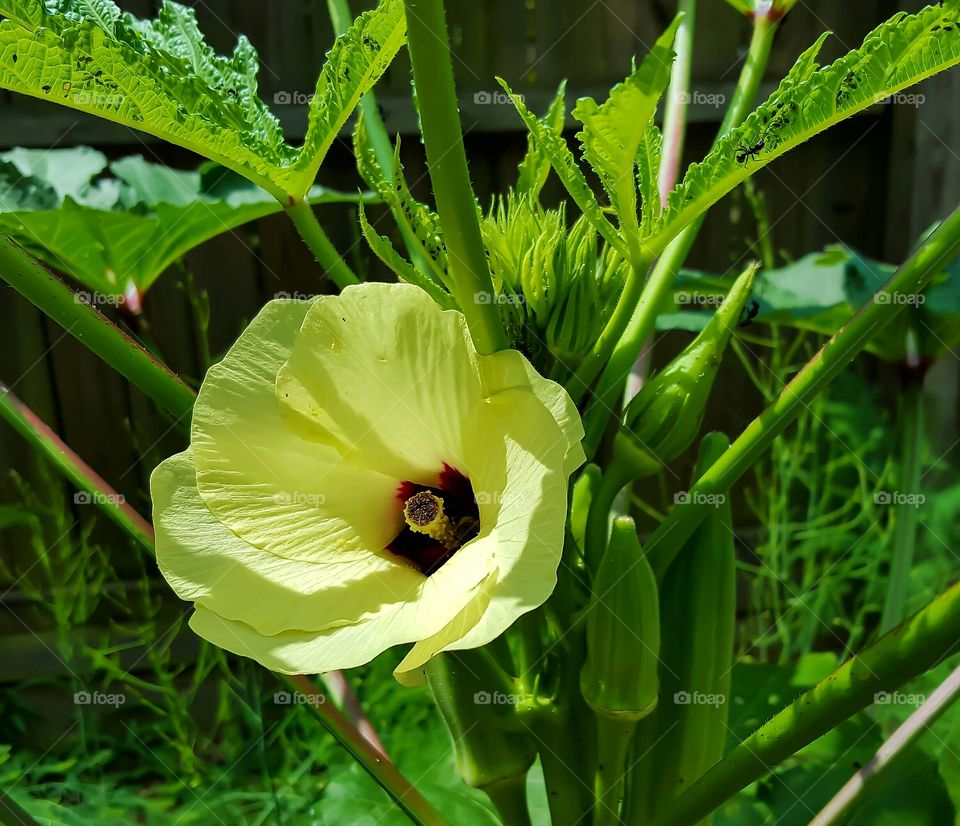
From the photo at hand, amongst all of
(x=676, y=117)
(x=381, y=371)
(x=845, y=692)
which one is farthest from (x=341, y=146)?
(x=845, y=692)

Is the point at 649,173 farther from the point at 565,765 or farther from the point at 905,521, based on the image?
the point at 905,521

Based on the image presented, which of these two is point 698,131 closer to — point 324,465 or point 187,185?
point 187,185

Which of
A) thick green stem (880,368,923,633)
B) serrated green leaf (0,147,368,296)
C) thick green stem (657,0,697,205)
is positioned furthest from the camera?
serrated green leaf (0,147,368,296)

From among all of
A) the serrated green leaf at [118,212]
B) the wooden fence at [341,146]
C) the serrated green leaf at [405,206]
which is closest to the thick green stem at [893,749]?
the serrated green leaf at [405,206]

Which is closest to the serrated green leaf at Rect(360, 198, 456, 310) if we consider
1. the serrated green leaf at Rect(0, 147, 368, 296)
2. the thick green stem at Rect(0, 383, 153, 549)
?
the thick green stem at Rect(0, 383, 153, 549)

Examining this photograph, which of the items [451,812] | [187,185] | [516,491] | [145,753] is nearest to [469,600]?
[516,491]

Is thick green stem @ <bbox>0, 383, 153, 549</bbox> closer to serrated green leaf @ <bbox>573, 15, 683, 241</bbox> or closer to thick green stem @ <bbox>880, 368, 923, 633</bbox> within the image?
serrated green leaf @ <bbox>573, 15, 683, 241</bbox>

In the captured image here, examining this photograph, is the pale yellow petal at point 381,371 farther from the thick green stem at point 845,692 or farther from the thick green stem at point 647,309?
the thick green stem at point 845,692
